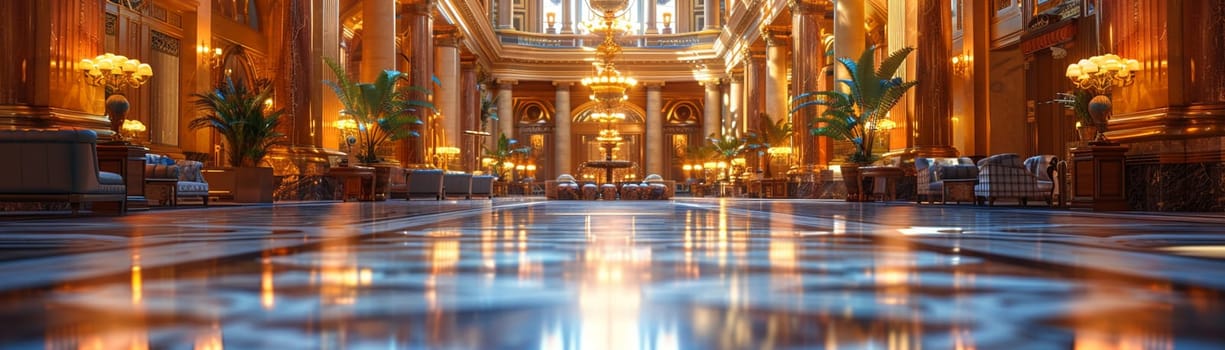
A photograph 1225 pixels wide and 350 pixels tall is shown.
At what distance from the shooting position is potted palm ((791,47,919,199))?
1266 centimetres

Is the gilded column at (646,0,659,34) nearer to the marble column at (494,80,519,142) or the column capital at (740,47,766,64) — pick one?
the marble column at (494,80,519,142)

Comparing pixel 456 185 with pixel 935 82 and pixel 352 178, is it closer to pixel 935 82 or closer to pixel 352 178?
pixel 352 178

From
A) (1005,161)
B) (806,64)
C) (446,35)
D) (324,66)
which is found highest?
(446,35)

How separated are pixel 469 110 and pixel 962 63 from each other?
665 inches

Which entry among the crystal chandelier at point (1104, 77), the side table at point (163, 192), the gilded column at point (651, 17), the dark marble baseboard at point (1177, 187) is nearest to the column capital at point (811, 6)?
the crystal chandelier at point (1104, 77)

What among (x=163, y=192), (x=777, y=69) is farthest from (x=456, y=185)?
(x=777, y=69)

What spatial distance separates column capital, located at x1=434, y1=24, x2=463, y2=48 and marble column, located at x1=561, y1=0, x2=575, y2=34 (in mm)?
12062

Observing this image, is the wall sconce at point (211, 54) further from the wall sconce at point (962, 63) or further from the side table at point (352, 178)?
the wall sconce at point (962, 63)

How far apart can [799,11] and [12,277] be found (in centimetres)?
1841

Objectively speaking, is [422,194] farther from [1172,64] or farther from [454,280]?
[454,280]

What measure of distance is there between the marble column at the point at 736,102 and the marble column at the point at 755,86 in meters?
3.01

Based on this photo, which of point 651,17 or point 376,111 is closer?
point 376,111

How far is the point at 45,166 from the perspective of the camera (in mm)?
6281

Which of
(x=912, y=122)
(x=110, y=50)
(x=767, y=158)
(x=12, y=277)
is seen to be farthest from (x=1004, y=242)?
(x=767, y=158)
